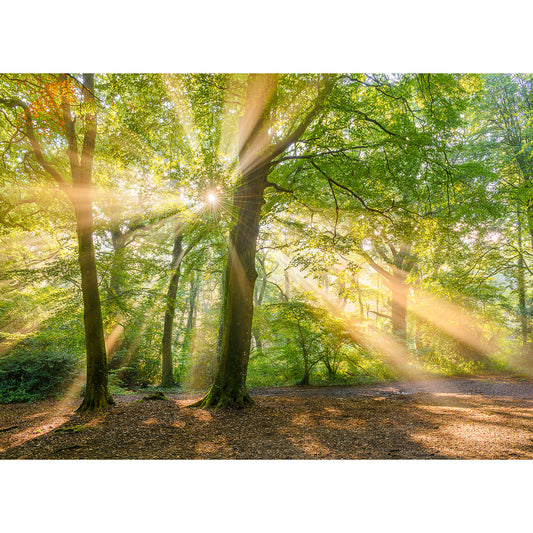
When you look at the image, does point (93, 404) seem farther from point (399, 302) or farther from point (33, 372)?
point (399, 302)

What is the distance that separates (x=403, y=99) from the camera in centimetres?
472

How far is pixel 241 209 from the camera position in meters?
5.20

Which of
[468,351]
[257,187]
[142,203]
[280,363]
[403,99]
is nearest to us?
[403,99]

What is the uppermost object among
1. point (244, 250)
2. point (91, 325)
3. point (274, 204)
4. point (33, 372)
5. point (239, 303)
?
point (274, 204)

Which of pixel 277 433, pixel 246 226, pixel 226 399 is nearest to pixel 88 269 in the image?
pixel 246 226

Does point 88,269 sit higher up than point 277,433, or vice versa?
point 88,269

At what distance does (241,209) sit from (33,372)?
5807 mm

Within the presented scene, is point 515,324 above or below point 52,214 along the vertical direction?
below

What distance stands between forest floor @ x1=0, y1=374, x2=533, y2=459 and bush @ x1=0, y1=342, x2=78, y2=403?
2.03 metres

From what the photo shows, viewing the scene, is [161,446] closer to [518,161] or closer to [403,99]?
[403,99]

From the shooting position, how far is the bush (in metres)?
6.26

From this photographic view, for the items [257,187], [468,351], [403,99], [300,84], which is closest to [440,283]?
[403,99]

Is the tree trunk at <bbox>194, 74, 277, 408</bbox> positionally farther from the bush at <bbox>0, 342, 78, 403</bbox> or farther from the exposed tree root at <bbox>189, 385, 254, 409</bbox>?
the bush at <bbox>0, 342, 78, 403</bbox>

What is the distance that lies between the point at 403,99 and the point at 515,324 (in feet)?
34.6
